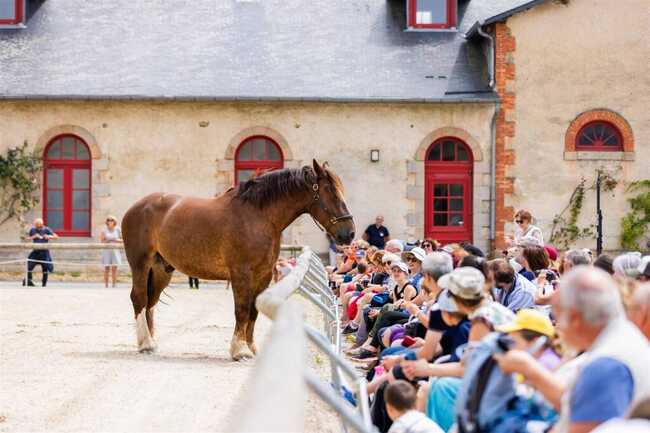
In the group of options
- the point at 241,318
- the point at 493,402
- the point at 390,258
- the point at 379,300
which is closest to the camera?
the point at 493,402

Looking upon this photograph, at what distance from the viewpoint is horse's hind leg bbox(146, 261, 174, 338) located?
1165 cm

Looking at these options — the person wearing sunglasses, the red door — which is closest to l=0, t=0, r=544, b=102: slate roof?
the red door

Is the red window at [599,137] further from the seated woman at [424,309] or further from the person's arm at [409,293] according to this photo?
the seated woman at [424,309]

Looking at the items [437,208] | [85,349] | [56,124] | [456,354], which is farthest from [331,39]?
[456,354]

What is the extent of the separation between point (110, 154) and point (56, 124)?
1.35m

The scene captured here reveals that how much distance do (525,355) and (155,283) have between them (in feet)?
26.9

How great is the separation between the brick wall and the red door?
726 millimetres

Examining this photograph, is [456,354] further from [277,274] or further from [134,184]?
[134,184]

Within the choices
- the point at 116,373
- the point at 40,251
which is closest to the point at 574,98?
the point at 40,251

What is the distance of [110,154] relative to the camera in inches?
965

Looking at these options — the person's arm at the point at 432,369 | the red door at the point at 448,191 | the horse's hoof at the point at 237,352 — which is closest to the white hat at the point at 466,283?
the person's arm at the point at 432,369

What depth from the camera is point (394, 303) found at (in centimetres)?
1052

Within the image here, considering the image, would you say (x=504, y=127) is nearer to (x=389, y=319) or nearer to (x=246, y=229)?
(x=246, y=229)

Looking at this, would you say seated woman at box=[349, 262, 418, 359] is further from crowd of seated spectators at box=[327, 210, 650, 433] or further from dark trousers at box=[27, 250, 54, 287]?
dark trousers at box=[27, 250, 54, 287]
